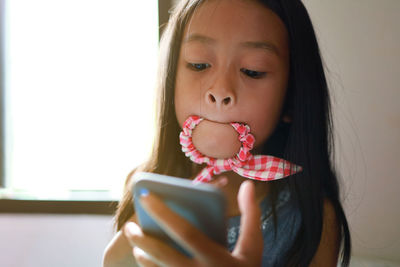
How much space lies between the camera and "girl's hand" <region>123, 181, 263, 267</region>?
11.4 inches

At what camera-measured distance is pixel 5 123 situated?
599mm

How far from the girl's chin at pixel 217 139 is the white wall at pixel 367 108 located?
0.59ft

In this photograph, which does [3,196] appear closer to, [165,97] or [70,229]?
[70,229]

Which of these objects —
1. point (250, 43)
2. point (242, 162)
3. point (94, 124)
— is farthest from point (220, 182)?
point (94, 124)

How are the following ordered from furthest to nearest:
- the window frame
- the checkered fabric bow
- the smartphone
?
1. the window frame
2. the checkered fabric bow
3. the smartphone

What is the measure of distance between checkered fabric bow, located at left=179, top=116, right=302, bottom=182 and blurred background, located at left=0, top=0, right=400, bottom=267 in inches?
4.9

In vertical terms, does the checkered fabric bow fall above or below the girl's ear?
below

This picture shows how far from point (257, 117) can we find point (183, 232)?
152 mm

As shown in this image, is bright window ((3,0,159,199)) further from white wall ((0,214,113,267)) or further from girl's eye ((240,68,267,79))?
girl's eye ((240,68,267,79))

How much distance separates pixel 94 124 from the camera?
0.57 meters

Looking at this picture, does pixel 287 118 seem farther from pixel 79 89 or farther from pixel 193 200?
pixel 79 89

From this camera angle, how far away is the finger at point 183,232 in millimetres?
288

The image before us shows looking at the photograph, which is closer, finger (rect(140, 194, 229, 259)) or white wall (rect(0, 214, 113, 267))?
finger (rect(140, 194, 229, 259))

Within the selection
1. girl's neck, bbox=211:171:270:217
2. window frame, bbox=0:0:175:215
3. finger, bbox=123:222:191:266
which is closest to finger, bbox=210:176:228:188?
girl's neck, bbox=211:171:270:217
